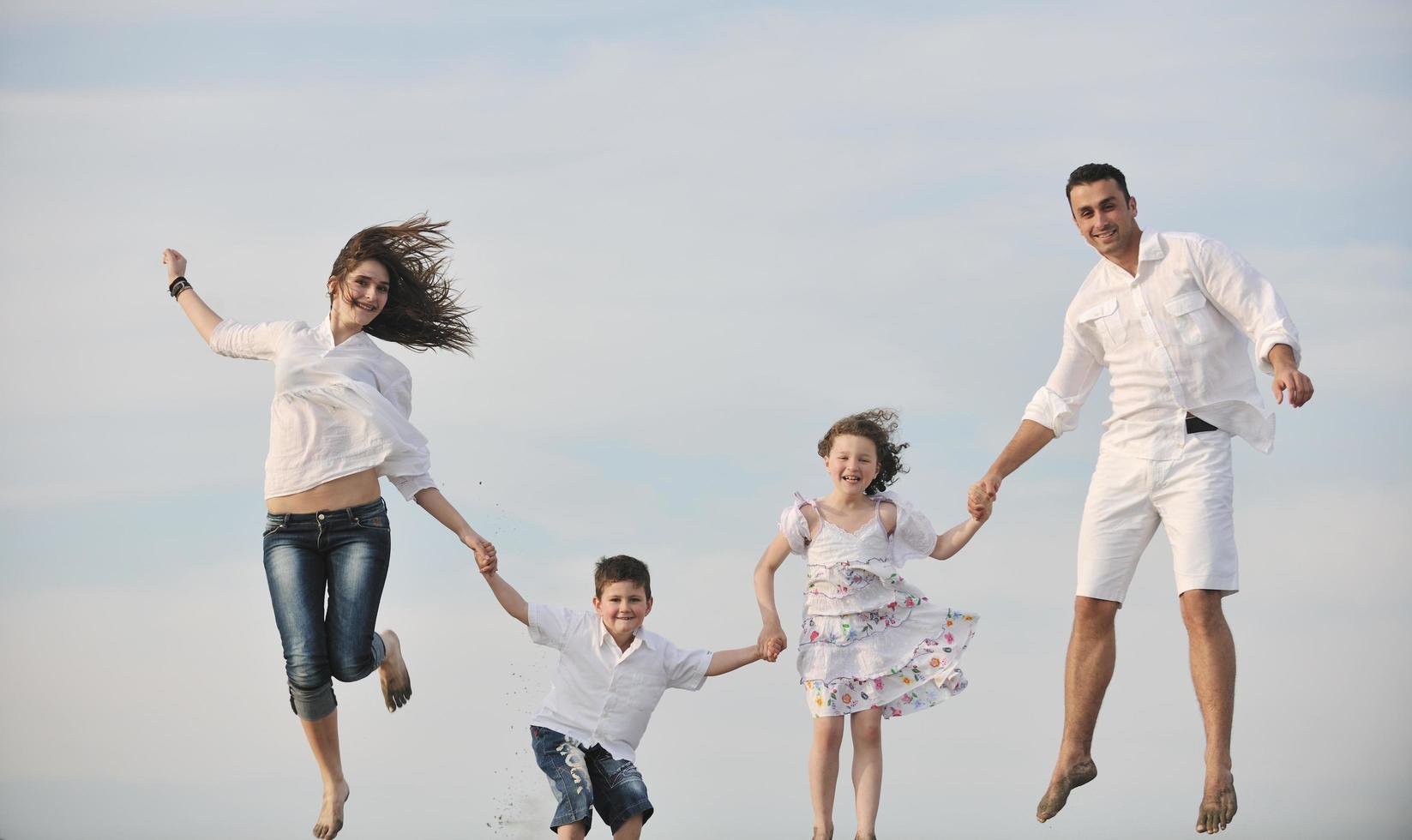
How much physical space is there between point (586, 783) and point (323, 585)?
1480mm

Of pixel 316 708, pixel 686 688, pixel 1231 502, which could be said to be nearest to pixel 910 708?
pixel 686 688

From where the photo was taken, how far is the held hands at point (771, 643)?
7.43 m

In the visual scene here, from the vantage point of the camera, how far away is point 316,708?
7.44m

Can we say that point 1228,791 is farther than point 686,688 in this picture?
No

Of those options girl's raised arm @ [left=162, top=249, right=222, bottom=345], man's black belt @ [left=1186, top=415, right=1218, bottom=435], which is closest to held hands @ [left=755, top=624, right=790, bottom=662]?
man's black belt @ [left=1186, top=415, right=1218, bottom=435]

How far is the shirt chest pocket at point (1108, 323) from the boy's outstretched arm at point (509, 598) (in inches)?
113

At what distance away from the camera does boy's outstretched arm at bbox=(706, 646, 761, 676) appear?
7.50 meters

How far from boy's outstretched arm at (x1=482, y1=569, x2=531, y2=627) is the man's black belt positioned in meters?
3.06

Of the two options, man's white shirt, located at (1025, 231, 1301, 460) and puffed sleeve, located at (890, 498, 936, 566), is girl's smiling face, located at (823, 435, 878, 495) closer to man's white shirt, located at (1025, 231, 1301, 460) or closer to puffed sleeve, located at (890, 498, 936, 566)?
puffed sleeve, located at (890, 498, 936, 566)

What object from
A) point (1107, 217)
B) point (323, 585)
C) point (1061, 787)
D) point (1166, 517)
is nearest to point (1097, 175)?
point (1107, 217)

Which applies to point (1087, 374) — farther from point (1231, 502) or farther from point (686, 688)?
point (686, 688)

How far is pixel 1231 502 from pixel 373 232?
161 inches

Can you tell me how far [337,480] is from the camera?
732cm

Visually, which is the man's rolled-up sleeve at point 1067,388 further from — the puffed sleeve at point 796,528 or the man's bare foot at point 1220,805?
the man's bare foot at point 1220,805
